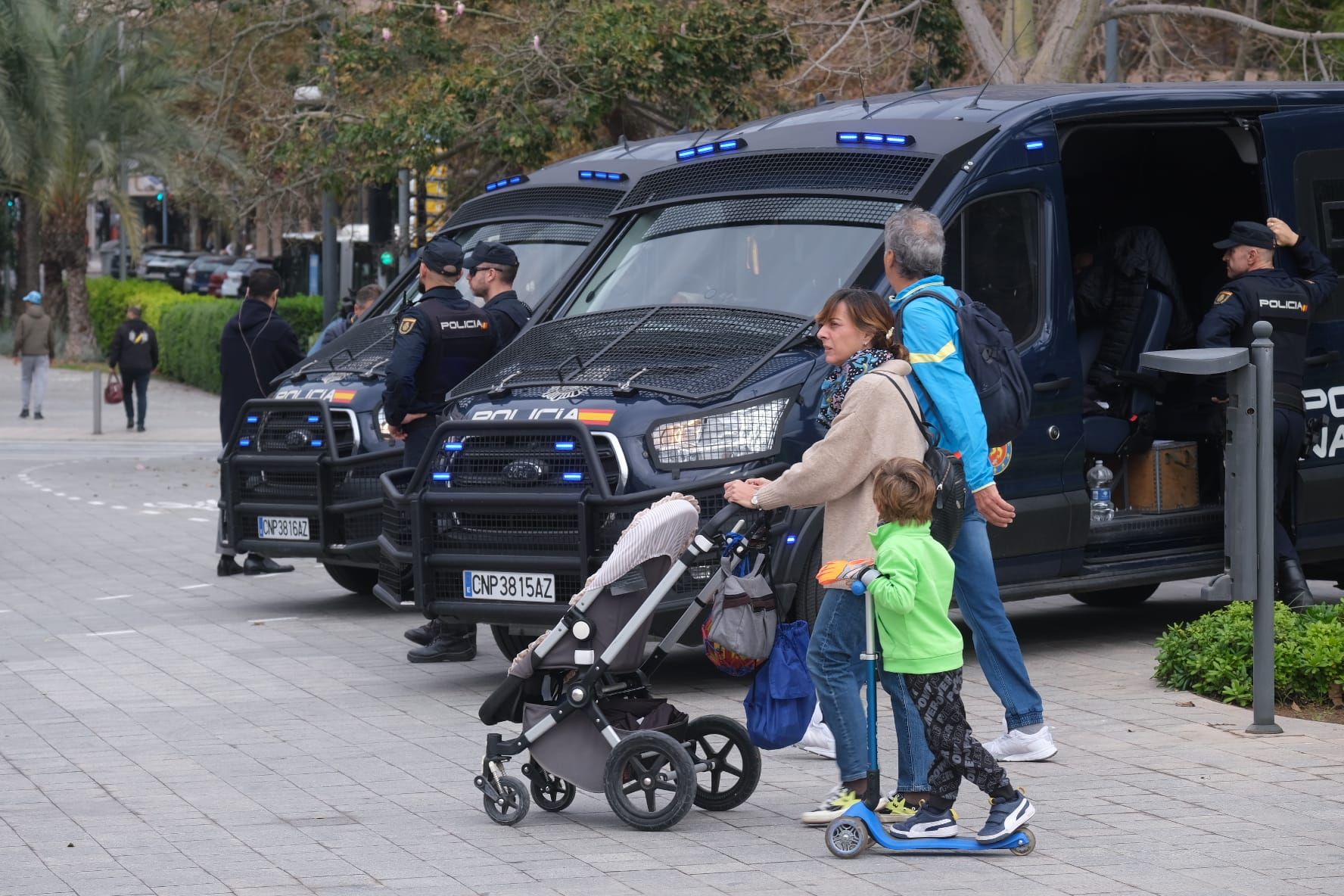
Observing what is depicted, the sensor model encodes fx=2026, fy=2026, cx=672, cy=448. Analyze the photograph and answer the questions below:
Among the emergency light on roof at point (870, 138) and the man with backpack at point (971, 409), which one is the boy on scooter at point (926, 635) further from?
the emergency light on roof at point (870, 138)

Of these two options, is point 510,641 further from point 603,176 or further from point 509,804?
point 603,176

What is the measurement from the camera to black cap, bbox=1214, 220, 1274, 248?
387 inches

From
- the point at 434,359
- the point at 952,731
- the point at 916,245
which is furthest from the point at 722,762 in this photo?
the point at 434,359

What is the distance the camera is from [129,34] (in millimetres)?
23688

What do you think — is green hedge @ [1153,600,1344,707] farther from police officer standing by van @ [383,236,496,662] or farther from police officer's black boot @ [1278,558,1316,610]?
police officer standing by van @ [383,236,496,662]

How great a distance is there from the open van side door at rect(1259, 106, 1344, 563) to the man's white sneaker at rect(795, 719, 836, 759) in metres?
3.65

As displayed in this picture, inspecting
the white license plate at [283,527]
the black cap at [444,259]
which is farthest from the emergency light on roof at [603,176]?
the white license plate at [283,527]

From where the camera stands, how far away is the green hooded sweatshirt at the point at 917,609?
599cm

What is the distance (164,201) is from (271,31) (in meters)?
53.4

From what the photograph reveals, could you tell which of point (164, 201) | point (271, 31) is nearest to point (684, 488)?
point (271, 31)

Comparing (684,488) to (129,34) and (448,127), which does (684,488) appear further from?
(129,34)

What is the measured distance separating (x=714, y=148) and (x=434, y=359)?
5.79ft

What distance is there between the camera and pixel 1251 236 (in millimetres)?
9820

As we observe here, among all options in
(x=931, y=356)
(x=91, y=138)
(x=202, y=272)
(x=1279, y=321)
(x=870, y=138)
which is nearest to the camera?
(x=931, y=356)
